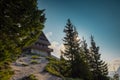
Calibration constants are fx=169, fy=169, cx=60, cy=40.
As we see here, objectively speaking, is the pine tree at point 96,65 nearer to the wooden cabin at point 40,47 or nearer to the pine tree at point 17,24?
the wooden cabin at point 40,47

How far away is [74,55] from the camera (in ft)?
109

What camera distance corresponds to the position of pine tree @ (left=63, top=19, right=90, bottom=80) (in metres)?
30.6

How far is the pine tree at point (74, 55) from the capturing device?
3056cm

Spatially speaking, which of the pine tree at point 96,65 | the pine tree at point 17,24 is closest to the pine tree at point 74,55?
the pine tree at point 96,65

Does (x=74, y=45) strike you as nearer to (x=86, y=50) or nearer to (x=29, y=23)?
(x=86, y=50)

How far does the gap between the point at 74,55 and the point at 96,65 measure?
438 inches

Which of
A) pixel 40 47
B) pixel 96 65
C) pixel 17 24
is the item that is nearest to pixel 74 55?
pixel 96 65

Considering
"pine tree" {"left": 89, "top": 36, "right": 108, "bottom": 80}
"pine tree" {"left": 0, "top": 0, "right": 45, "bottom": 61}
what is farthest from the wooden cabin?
"pine tree" {"left": 0, "top": 0, "right": 45, "bottom": 61}

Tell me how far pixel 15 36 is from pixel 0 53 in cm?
210

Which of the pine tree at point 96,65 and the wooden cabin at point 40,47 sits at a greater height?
the wooden cabin at point 40,47

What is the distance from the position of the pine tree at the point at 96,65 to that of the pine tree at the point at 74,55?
7586 mm

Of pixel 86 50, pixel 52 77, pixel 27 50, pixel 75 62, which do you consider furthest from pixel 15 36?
pixel 27 50

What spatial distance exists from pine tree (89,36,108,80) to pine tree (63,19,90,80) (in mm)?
7586

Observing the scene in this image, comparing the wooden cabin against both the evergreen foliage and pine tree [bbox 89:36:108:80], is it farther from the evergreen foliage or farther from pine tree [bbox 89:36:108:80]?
the evergreen foliage
